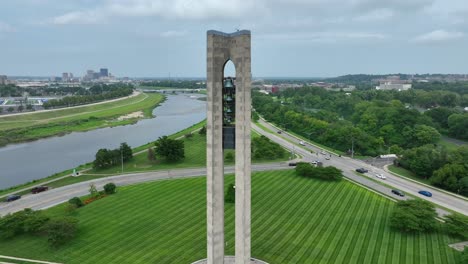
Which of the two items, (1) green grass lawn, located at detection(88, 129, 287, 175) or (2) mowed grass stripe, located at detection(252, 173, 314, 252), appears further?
(1) green grass lawn, located at detection(88, 129, 287, 175)

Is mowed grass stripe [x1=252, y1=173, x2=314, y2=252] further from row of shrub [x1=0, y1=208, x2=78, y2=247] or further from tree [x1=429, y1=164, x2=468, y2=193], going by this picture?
tree [x1=429, y1=164, x2=468, y2=193]

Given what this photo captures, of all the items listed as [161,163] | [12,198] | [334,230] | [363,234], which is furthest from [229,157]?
[12,198]

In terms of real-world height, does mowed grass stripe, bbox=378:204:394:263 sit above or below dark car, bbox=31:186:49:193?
below

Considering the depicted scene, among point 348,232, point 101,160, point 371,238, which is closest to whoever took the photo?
point 371,238

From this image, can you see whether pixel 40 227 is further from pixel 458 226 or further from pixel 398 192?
pixel 398 192

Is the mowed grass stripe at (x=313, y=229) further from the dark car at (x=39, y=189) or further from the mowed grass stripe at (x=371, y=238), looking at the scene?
the dark car at (x=39, y=189)

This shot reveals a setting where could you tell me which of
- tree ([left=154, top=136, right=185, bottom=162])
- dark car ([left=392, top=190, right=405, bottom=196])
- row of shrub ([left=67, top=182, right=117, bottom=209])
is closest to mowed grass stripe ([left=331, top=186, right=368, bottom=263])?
dark car ([left=392, top=190, right=405, bottom=196])

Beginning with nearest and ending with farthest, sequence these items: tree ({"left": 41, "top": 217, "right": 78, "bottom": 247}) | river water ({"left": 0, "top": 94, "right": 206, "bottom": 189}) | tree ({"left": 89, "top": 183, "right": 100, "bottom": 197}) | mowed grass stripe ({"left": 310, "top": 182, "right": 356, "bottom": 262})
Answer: mowed grass stripe ({"left": 310, "top": 182, "right": 356, "bottom": 262}) → tree ({"left": 41, "top": 217, "right": 78, "bottom": 247}) → tree ({"left": 89, "top": 183, "right": 100, "bottom": 197}) → river water ({"left": 0, "top": 94, "right": 206, "bottom": 189})
